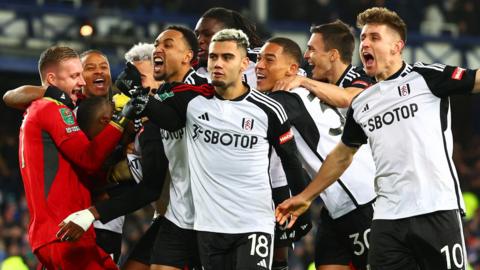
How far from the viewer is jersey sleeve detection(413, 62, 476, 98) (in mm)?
6750

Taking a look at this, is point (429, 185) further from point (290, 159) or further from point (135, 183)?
point (135, 183)

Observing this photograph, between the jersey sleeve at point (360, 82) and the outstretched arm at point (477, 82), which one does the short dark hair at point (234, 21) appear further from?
the outstretched arm at point (477, 82)

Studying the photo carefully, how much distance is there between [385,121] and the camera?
6.94 meters

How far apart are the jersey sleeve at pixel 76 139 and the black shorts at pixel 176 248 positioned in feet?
2.25

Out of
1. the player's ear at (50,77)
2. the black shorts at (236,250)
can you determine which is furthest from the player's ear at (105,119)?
the black shorts at (236,250)

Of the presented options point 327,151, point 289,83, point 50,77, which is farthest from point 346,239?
point 50,77

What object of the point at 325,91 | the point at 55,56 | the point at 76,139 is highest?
the point at 55,56

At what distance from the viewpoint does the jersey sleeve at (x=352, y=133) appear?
23.6 feet

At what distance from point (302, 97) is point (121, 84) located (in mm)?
1270

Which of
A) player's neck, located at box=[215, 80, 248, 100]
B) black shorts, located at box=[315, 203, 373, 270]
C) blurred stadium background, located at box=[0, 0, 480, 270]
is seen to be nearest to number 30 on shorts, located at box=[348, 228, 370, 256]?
black shorts, located at box=[315, 203, 373, 270]

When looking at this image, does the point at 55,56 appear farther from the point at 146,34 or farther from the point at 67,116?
the point at 146,34

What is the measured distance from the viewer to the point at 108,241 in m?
8.52

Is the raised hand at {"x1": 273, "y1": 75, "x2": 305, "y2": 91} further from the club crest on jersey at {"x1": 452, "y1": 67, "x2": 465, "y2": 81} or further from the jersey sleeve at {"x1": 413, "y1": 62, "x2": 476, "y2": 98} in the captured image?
the club crest on jersey at {"x1": 452, "y1": 67, "x2": 465, "y2": 81}

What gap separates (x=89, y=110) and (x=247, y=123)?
1356mm
